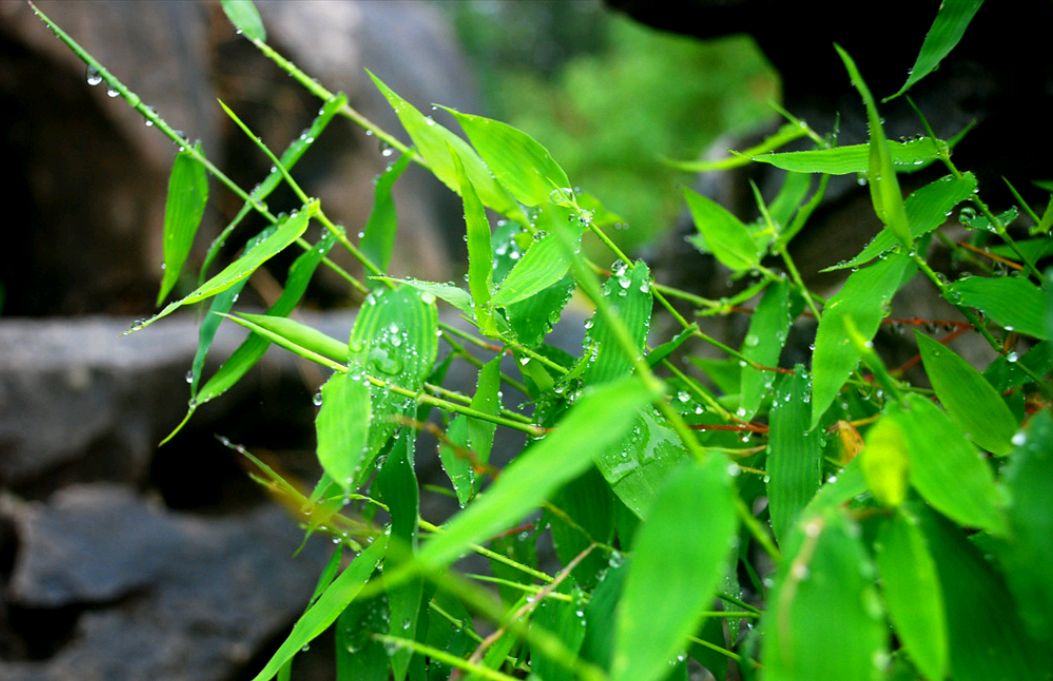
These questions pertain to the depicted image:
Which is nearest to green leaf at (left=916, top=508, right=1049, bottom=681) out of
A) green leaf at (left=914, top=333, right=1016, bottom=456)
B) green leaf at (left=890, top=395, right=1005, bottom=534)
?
green leaf at (left=890, top=395, right=1005, bottom=534)

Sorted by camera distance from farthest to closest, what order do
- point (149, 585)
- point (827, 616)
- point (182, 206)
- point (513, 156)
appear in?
1. point (149, 585)
2. point (182, 206)
3. point (513, 156)
4. point (827, 616)

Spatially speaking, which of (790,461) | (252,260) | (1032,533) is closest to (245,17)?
(252,260)

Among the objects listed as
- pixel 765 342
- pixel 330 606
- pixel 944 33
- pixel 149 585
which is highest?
pixel 944 33

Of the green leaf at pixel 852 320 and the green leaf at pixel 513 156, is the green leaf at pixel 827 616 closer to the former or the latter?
the green leaf at pixel 852 320

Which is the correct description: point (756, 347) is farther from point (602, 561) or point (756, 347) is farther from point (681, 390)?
point (602, 561)

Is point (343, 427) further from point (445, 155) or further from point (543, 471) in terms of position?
point (445, 155)

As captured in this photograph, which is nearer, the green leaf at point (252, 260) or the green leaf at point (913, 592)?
the green leaf at point (913, 592)

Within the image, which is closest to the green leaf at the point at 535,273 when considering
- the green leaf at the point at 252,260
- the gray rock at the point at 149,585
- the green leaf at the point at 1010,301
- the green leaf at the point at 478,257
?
the green leaf at the point at 478,257

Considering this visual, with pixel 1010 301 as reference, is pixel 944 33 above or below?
above
